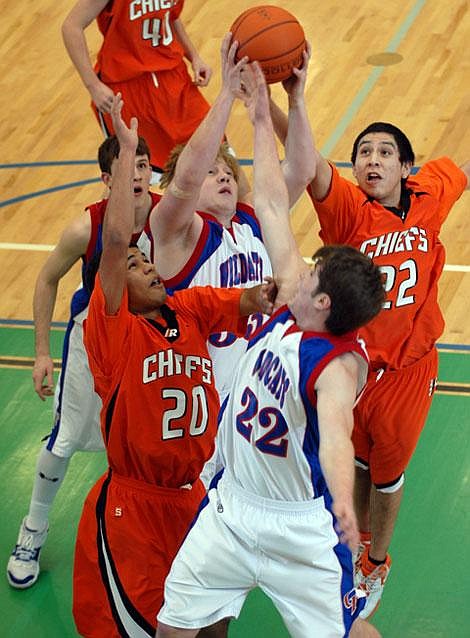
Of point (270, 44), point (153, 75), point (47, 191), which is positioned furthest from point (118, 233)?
point (47, 191)

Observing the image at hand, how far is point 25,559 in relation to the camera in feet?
20.9

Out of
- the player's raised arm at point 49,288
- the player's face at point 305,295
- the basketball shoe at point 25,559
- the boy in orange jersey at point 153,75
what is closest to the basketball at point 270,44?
the player's raised arm at point 49,288

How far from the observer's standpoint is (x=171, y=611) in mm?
4703

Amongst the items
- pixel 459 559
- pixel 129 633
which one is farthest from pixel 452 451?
pixel 129 633

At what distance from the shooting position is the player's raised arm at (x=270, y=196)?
16.5 ft

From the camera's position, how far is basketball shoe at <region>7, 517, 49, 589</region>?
249 inches

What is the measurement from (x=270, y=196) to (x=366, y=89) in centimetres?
588

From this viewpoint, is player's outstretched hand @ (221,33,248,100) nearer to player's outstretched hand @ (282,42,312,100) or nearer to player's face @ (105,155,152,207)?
player's outstretched hand @ (282,42,312,100)

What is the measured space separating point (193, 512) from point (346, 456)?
143 cm

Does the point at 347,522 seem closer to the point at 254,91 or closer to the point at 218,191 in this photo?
the point at 254,91

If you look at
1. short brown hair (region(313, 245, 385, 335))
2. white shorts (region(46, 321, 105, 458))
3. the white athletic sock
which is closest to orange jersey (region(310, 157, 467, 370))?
short brown hair (region(313, 245, 385, 335))

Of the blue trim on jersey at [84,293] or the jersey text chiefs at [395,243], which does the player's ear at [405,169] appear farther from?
the blue trim on jersey at [84,293]

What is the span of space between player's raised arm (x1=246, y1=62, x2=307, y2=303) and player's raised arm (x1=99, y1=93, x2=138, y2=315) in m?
0.55

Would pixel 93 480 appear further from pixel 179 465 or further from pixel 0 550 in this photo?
pixel 179 465
